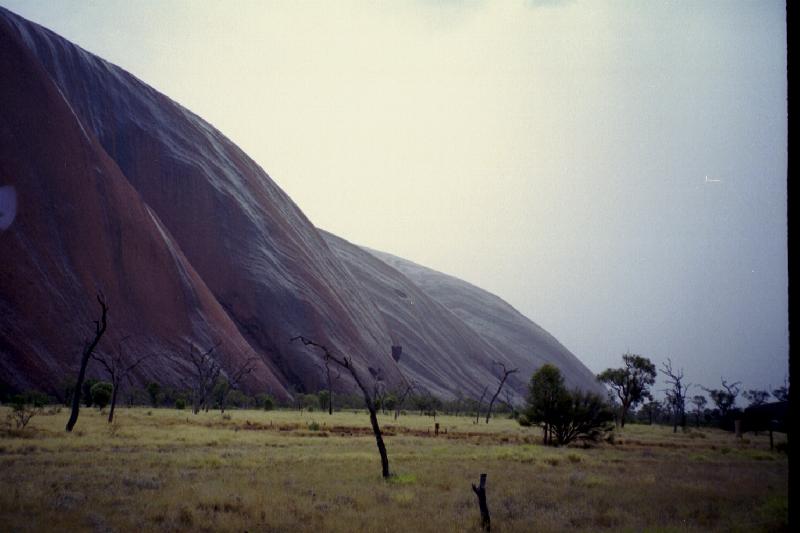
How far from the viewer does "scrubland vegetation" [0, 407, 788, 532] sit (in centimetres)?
998

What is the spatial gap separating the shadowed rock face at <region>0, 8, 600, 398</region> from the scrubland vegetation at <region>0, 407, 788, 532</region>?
33.3m

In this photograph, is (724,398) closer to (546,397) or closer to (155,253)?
(546,397)

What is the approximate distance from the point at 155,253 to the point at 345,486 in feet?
195

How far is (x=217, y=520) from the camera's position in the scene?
31.9 feet

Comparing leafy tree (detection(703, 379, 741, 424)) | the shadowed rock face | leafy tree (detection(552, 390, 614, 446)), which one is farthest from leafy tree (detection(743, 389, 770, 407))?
leafy tree (detection(552, 390, 614, 446))

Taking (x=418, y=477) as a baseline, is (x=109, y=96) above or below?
above

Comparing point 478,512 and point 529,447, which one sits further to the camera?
point 529,447

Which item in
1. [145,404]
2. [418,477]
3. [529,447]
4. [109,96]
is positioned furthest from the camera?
[109,96]

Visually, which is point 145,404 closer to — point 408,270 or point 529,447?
point 529,447

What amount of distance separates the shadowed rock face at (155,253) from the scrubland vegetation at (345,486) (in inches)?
1312

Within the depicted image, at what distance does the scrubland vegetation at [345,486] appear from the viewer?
998 cm

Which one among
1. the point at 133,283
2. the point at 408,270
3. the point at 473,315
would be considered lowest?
the point at 133,283

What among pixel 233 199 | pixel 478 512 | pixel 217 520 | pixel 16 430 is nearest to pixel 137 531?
pixel 217 520

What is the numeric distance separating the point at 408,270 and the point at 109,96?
102 m
